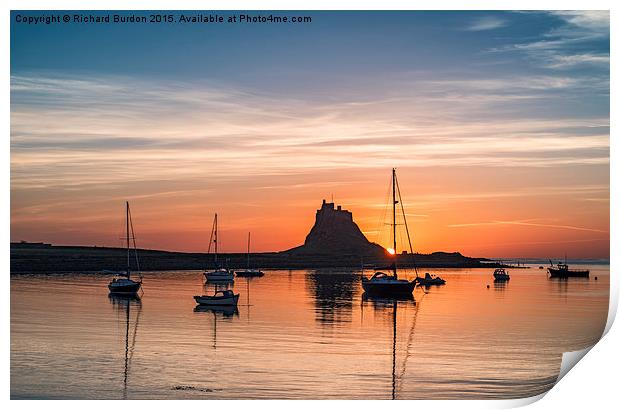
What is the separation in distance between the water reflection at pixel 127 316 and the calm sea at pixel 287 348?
0.06 metres

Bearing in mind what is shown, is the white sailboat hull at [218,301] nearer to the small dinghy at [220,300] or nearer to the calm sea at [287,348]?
the small dinghy at [220,300]

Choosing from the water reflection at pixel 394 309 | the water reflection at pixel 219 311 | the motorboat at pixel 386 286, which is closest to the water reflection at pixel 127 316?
the water reflection at pixel 219 311

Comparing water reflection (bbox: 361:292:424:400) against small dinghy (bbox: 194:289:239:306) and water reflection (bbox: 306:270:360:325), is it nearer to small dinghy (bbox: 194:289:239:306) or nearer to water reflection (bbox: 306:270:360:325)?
water reflection (bbox: 306:270:360:325)

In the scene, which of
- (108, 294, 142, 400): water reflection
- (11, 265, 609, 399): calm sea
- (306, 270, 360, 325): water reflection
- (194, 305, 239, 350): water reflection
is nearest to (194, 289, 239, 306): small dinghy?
(194, 305, 239, 350): water reflection

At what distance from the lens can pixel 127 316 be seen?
1028 inches

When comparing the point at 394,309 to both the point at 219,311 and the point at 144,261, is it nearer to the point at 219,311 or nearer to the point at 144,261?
the point at 219,311

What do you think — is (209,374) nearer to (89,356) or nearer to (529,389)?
(89,356)

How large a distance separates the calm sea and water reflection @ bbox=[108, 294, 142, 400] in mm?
55

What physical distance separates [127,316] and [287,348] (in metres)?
9.76

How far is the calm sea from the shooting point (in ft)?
44.1

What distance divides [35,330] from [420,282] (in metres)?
34.8

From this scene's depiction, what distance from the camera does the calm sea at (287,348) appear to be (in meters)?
13.4
